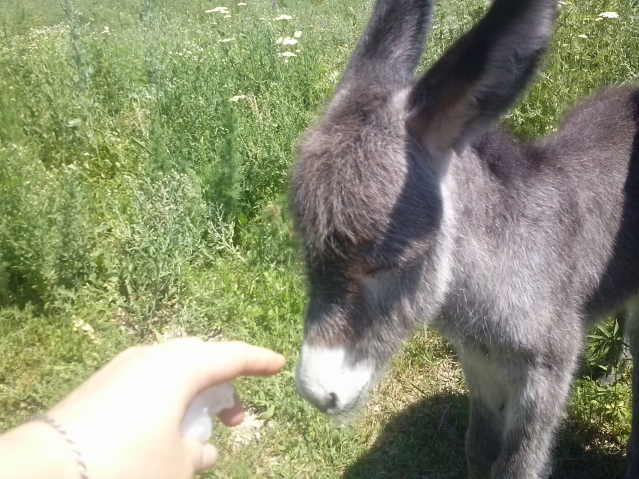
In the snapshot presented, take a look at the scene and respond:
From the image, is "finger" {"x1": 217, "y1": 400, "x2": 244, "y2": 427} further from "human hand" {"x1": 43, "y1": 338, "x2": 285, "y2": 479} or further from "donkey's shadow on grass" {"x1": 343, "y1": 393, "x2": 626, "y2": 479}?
"donkey's shadow on grass" {"x1": 343, "y1": 393, "x2": 626, "y2": 479}

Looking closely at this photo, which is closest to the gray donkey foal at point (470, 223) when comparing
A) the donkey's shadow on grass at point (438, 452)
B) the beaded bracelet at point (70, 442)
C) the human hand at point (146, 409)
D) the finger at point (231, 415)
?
the finger at point (231, 415)

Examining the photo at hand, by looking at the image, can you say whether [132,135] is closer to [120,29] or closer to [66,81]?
[66,81]

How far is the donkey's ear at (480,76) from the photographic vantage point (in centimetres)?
162

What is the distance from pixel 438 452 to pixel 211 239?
2042 mm

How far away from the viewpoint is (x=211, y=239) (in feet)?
13.1

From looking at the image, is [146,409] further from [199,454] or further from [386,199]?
[386,199]

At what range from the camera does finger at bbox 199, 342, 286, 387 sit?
1352 mm

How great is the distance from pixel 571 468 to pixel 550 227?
1526mm

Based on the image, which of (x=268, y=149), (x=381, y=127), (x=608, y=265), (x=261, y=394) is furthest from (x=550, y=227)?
(x=268, y=149)

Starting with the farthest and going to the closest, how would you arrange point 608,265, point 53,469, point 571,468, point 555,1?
point 571,468
point 608,265
point 555,1
point 53,469

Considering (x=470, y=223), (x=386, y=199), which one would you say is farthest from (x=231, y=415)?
(x=470, y=223)

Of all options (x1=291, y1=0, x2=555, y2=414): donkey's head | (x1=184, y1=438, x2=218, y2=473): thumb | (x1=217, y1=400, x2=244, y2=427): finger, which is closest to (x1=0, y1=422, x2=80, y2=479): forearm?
(x1=184, y1=438, x2=218, y2=473): thumb

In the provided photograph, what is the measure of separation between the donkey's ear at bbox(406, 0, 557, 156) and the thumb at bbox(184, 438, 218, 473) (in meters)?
1.19

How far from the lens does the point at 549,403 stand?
2.23m
